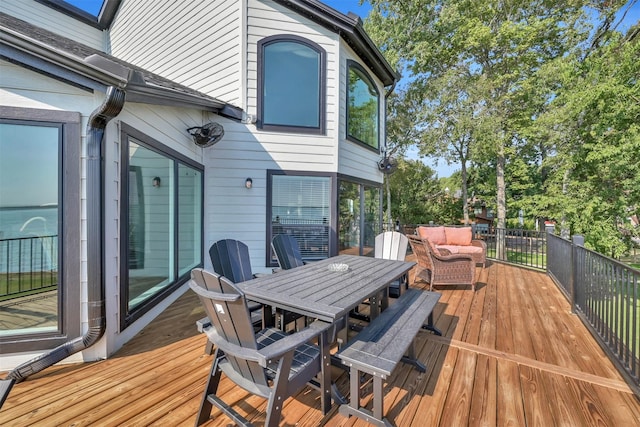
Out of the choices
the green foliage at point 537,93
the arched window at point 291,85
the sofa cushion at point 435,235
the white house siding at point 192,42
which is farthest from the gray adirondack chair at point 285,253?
the green foliage at point 537,93

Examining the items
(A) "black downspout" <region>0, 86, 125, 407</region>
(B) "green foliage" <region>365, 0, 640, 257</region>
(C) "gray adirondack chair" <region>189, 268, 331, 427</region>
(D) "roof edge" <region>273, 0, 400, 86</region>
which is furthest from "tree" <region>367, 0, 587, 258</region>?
(C) "gray adirondack chair" <region>189, 268, 331, 427</region>

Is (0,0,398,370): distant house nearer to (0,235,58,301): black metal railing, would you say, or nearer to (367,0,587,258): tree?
(0,235,58,301): black metal railing

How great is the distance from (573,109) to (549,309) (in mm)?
7419

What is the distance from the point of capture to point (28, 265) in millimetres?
Result: 2553

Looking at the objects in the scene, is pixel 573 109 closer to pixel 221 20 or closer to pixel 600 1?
pixel 600 1

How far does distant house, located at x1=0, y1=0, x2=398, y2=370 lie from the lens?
2.42 metres

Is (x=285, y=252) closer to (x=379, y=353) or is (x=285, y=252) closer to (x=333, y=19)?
(x=379, y=353)

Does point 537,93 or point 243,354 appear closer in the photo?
point 243,354

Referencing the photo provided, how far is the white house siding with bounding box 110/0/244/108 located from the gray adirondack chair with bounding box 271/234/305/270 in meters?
2.74

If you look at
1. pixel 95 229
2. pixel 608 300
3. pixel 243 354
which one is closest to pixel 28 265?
pixel 95 229

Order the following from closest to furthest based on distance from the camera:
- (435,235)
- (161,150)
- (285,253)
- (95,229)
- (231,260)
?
1. (95,229)
2. (231,260)
3. (161,150)
4. (285,253)
5. (435,235)

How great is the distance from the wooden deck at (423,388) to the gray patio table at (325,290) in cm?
56

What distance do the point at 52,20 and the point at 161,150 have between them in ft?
21.9

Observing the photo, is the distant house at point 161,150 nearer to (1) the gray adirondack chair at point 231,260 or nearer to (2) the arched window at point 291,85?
(2) the arched window at point 291,85
